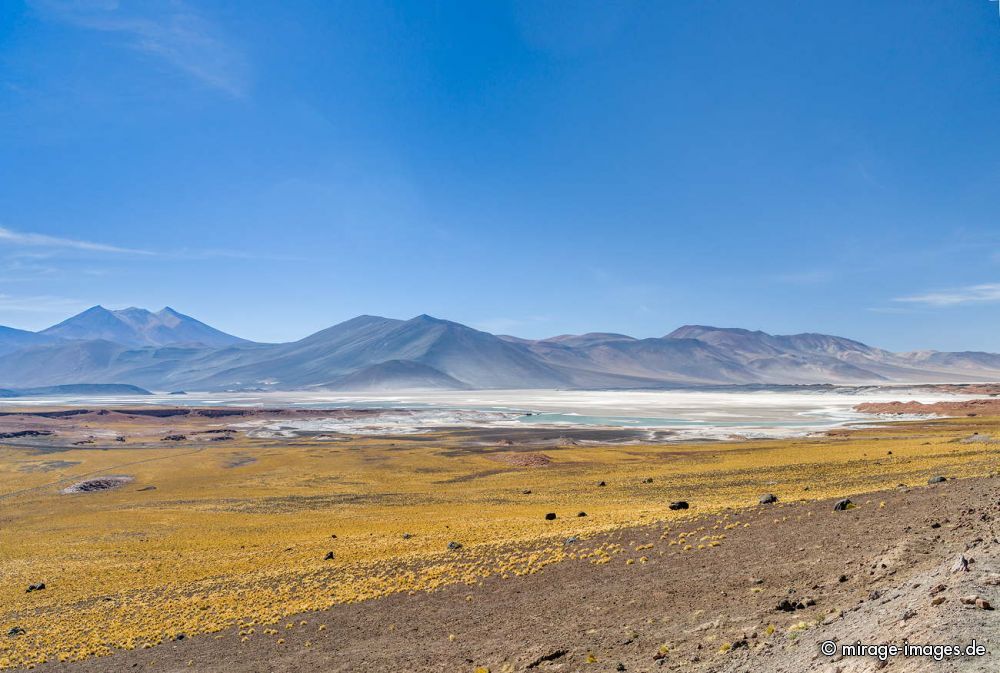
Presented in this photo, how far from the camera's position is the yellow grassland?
22.6 m

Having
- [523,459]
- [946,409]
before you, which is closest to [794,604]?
[523,459]

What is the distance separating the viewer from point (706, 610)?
1420 cm

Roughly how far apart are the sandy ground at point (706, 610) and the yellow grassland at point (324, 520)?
158 cm

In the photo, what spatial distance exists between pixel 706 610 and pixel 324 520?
31.3 metres

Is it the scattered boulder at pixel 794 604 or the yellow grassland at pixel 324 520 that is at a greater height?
the scattered boulder at pixel 794 604

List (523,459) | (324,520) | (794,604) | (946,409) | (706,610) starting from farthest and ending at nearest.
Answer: (946,409)
(523,459)
(324,520)
(706,610)
(794,604)

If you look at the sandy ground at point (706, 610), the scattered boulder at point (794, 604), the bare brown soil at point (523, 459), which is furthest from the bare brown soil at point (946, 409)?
the scattered boulder at point (794, 604)

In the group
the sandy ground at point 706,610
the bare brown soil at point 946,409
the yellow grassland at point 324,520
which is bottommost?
the yellow grassland at point 324,520

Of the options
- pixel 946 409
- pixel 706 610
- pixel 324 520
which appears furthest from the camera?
pixel 946 409

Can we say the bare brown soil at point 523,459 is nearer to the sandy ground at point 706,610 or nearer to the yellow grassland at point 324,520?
the yellow grassland at point 324,520

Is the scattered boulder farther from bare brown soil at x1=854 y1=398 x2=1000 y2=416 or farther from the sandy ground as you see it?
bare brown soil at x1=854 y1=398 x2=1000 y2=416

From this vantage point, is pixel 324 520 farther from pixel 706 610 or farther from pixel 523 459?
pixel 706 610

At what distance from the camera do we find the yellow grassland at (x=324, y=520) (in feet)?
74.1

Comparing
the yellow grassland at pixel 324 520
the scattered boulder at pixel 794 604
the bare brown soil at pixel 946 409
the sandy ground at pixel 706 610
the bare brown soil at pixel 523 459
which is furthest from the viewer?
the bare brown soil at pixel 946 409
